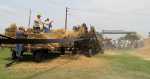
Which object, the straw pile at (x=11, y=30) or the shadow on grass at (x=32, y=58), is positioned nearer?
the shadow on grass at (x=32, y=58)

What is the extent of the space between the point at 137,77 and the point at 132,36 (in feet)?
185

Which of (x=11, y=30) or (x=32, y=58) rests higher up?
(x=11, y=30)

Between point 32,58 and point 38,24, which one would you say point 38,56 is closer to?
point 32,58

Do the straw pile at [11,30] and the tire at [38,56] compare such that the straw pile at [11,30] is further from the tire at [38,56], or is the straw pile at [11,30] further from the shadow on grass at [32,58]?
the tire at [38,56]

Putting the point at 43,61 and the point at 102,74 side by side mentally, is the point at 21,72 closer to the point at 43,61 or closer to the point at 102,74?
the point at 102,74

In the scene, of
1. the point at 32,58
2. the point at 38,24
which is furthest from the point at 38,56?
the point at 38,24

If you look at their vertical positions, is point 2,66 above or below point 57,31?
below

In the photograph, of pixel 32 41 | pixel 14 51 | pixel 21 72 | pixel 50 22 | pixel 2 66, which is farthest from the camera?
pixel 50 22

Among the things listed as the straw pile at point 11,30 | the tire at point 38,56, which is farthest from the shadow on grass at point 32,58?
the straw pile at point 11,30

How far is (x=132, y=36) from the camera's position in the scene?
6925 centimetres

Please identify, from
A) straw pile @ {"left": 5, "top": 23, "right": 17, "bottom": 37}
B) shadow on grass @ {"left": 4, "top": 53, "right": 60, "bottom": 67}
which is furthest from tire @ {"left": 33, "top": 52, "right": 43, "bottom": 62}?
straw pile @ {"left": 5, "top": 23, "right": 17, "bottom": 37}

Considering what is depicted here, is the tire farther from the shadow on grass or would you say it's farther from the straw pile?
the straw pile

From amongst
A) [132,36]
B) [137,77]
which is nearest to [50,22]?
[137,77]

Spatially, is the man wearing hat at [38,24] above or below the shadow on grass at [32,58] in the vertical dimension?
above
